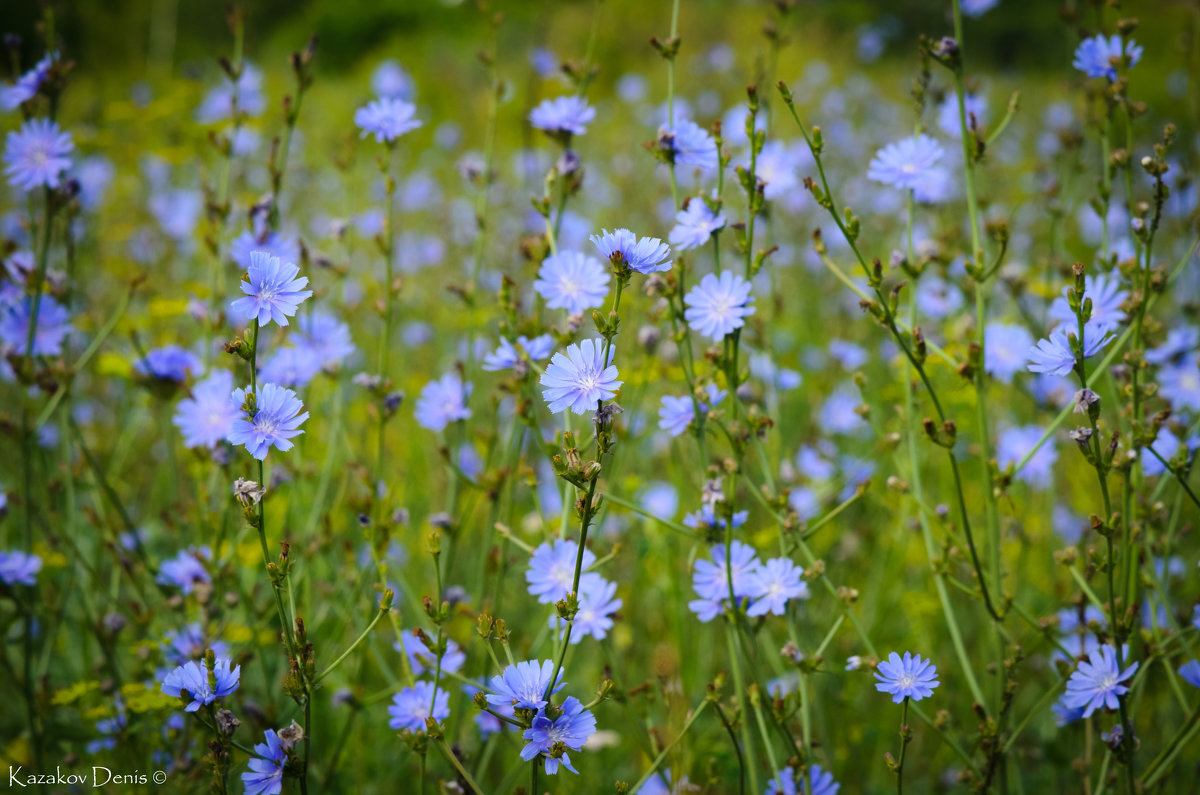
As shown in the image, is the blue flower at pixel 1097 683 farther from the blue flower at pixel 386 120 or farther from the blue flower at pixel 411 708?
the blue flower at pixel 386 120

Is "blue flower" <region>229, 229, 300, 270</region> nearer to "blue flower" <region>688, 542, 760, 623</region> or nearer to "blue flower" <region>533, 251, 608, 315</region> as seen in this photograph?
"blue flower" <region>533, 251, 608, 315</region>

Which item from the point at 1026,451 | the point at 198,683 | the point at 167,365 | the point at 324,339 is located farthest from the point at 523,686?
the point at 1026,451

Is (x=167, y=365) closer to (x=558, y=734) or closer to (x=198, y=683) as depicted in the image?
(x=198, y=683)

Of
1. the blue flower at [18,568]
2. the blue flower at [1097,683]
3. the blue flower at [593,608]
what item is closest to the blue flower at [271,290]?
the blue flower at [593,608]

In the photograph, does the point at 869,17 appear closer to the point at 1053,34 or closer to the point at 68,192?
the point at 1053,34

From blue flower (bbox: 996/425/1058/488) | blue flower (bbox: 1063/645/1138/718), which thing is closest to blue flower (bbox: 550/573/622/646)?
blue flower (bbox: 1063/645/1138/718)

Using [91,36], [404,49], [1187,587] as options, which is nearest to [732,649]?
[1187,587]

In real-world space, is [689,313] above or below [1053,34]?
below
